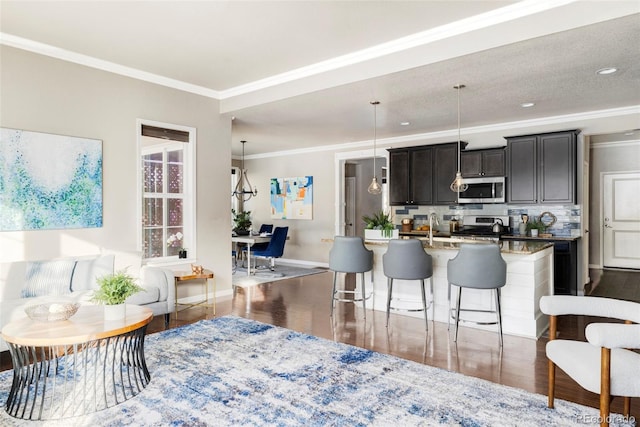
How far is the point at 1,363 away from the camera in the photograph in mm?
3393

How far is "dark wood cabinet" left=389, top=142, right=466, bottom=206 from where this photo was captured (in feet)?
22.8

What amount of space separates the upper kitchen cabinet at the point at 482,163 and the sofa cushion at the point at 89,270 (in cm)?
547

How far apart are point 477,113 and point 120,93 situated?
4.75 meters

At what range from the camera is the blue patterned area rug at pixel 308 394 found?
7.86ft

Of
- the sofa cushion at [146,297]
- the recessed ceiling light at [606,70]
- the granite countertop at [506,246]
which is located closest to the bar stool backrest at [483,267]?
the granite countertop at [506,246]

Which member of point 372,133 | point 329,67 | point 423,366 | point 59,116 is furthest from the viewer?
point 372,133

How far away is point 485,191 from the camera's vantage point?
21.6ft

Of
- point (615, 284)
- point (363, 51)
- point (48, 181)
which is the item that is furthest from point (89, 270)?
point (615, 284)

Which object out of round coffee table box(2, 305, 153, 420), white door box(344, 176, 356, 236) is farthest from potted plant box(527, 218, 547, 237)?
round coffee table box(2, 305, 153, 420)

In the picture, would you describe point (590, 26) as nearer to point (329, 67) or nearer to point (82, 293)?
point (329, 67)

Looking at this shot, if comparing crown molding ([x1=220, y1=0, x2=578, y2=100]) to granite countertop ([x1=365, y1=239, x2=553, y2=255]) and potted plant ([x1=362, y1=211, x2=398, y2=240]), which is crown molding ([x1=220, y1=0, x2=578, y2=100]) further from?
granite countertop ([x1=365, y1=239, x2=553, y2=255])

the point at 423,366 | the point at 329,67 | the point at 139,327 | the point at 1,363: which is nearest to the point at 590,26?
the point at 329,67

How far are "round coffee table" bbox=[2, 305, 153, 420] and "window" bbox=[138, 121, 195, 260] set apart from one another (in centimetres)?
212

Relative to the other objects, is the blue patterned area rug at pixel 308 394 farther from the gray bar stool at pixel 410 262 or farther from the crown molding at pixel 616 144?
the crown molding at pixel 616 144
